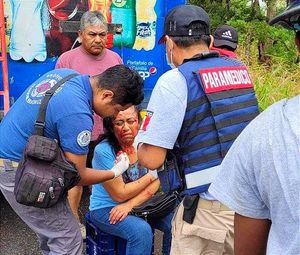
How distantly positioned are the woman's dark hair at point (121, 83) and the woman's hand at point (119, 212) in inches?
28.5

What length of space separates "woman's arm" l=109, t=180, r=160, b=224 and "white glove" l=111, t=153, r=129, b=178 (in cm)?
22

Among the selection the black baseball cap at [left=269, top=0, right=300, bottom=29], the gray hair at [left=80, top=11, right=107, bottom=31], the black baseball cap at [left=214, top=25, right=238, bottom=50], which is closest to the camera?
the black baseball cap at [left=269, top=0, right=300, bottom=29]

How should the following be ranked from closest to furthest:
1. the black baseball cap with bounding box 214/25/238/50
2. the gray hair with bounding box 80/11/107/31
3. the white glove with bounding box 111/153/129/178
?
the white glove with bounding box 111/153/129/178 → the gray hair with bounding box 80/11/107/31 → the black baseball cap with bounding box 214/25/238/50

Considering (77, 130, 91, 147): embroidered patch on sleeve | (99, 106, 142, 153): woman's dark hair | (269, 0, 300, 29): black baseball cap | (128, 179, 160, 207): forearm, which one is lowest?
(128, 179, 160, 207): forearm

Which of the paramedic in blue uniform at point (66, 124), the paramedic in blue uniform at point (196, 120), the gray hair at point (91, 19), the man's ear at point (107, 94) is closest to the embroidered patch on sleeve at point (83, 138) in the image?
the paramedic in blue uniform at point (66, 124)

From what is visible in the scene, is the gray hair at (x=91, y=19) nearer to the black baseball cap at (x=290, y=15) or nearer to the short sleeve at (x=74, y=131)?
the short sleeve at (x=74, y=131)

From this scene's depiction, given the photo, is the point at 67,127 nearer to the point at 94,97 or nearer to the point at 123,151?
the point at 94,97

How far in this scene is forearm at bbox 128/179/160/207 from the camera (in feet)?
9.68

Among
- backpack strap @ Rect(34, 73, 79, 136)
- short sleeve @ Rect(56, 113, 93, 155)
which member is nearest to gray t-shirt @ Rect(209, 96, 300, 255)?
short sleeve @ Rect(56, 113, 93, 155)

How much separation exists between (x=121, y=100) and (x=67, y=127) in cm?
33

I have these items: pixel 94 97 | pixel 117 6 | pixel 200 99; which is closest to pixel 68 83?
pixel 94 97

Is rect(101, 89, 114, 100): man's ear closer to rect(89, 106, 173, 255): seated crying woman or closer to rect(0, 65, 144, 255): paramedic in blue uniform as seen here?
rect(0, 65, 144, 255): paramedic in blue uniform

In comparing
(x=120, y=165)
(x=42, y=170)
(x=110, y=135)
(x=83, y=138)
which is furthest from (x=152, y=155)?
(x=110, y=135)

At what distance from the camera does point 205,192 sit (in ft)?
7.02
